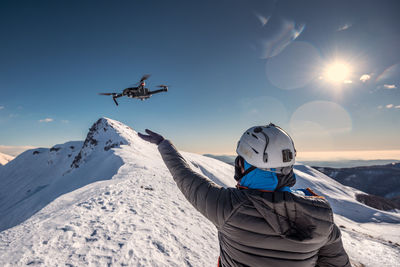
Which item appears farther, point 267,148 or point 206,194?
point 267,148

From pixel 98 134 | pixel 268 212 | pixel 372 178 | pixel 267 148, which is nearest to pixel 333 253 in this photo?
pixel 268 212

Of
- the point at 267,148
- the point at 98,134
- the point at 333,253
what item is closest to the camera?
the point at 333,253

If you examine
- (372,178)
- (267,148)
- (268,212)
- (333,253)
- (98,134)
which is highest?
(98,134)

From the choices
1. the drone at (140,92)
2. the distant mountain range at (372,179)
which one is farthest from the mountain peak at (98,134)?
the distant mountain range at (372,179)

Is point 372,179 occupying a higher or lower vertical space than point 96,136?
lower

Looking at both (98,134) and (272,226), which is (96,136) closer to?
(98,134)

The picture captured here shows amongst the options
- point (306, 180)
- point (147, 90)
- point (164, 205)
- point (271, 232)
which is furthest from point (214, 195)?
point (306, 180)

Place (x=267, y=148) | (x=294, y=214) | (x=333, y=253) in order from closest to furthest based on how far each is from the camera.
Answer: (x=294, y=214), (x=333, y=253), (x=267, y=148)
